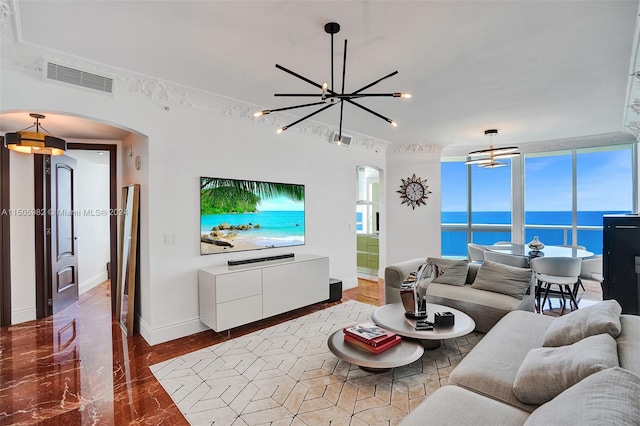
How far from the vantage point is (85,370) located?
2803 millimetres

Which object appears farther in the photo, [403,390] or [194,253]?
[194,253]

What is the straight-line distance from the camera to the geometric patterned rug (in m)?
2.14

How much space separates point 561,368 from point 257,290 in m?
2.87

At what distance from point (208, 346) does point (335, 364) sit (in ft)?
4.49

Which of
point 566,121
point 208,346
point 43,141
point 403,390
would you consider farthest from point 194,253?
point 566,121

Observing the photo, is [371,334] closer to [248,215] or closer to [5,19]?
[248,215]

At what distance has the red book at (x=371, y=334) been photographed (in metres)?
2.50

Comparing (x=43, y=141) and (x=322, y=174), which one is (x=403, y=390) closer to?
(x=322, y=174)

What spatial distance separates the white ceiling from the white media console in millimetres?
2047

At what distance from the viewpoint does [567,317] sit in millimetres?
2104

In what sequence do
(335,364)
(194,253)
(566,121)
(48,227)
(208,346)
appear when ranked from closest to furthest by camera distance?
(335,364), (208,346), (194,253), (48,227), (566,121)

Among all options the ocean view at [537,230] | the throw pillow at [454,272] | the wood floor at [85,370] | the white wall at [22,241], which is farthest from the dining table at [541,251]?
the white wall at [22,241]

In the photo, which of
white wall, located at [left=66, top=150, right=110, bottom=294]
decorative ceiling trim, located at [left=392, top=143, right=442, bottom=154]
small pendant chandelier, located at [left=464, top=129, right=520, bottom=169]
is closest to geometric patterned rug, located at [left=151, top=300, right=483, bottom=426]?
small pendant chandelier, located at [left=464, top=129, right=520, bottom=169]

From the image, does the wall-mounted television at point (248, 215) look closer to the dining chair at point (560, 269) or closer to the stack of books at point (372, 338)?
the stack of books at point (372, 338)
